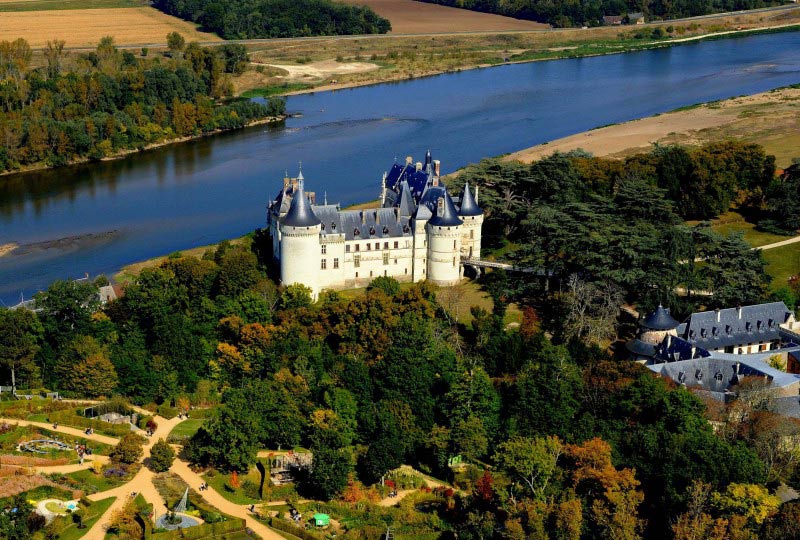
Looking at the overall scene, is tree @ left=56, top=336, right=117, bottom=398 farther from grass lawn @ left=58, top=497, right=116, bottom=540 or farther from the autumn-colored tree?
the autumn-colored tree

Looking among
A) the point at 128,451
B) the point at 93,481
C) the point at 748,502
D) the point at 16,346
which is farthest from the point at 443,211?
the point at 748,502

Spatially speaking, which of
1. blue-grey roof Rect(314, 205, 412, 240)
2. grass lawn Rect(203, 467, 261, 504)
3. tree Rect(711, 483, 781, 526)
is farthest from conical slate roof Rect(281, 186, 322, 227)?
tree Rect(711, 483, 781, 526)

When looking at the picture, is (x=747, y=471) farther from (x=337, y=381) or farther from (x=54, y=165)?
(x=54, y=165)

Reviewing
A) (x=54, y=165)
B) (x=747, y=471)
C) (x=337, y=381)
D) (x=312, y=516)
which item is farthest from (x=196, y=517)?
(x=54, y=165)

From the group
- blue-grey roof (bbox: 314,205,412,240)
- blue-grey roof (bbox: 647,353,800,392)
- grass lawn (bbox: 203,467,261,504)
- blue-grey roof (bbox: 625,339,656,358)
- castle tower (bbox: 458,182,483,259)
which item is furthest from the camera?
castle tower (bbox: 458,182,483,259)

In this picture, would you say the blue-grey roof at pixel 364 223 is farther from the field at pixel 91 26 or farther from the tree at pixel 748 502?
the field at pixel 91 26

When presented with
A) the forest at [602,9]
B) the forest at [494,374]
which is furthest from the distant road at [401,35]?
the forest at [494,374]

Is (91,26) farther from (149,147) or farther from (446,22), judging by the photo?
(149,147)
